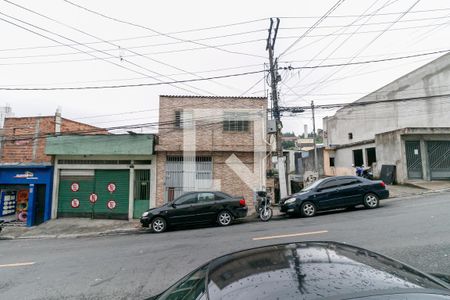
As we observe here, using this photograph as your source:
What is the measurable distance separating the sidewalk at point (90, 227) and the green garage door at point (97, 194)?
22.9 inches

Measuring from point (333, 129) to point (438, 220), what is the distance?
26.2 metres

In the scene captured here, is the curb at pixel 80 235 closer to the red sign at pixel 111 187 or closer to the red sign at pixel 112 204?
the red sign at pixel 112 204

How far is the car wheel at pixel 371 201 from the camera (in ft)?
35.3

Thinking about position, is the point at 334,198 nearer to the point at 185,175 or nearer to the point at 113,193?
the point at 185,175

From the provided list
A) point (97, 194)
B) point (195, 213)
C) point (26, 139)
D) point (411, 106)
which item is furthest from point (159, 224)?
point (411, 106)

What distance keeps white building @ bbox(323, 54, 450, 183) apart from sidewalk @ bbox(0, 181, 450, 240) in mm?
1603

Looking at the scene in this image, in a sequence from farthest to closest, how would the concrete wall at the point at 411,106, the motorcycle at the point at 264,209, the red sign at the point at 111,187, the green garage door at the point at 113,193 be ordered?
Answer: 1. the concrete wall at the point at 411,106
2. the red sign at the point at 111,187
3. the green garage door at the point at 113,193
4. the motorcycle at the point at 264,209

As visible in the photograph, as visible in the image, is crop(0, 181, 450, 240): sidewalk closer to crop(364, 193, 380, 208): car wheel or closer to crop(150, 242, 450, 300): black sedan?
crop(364, 193, 380, 208): car wheel

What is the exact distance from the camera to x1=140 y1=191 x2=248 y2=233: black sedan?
1058 cm

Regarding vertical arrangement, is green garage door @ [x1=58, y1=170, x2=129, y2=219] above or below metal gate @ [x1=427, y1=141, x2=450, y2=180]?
below

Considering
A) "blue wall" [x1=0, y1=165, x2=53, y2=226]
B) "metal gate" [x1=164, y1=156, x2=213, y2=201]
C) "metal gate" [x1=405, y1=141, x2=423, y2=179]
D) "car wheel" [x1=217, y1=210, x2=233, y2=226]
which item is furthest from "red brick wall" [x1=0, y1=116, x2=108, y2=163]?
"metal gate" [x1=405, y1=141, x2=423, y2=179]

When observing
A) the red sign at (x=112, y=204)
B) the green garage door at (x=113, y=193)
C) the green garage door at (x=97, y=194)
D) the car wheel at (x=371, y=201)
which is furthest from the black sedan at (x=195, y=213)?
the car wheel at (x=371, y=201)

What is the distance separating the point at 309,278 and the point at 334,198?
10.0m

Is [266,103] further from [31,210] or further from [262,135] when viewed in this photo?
[31,210]
